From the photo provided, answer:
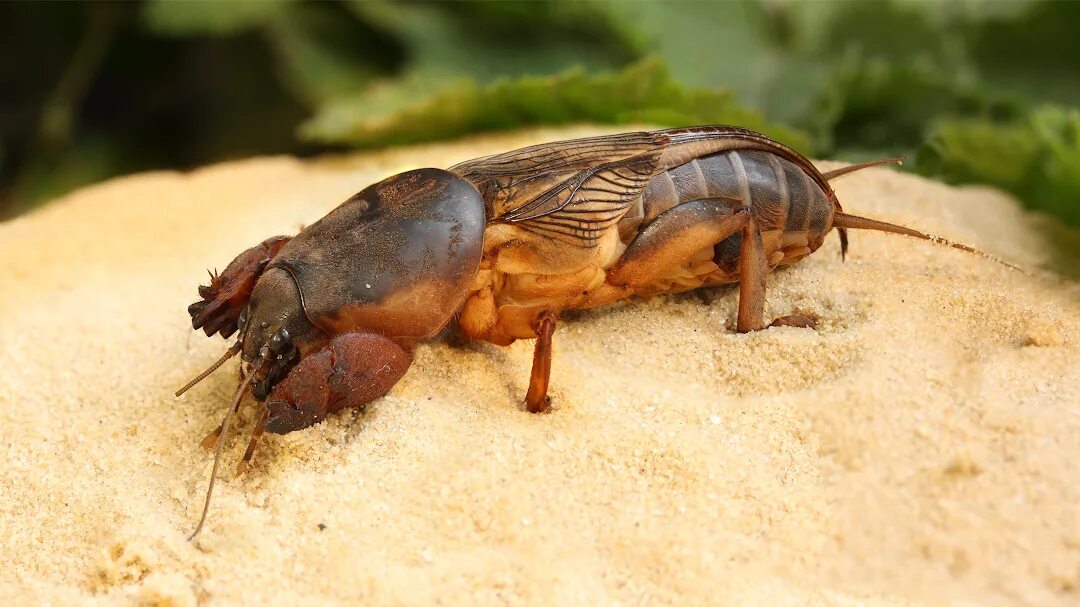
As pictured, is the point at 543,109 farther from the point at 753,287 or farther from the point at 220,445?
the point at 220,445

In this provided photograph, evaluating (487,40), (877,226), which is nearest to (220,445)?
(877,226)

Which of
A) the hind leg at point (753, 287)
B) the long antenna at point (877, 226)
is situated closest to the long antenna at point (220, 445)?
the hind leg at point (753, 287)

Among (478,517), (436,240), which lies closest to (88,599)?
(478,517)

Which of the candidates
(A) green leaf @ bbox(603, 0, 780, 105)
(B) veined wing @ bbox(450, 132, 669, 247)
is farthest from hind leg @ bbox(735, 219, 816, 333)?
(A) green leaf @ bbox(603, 0, 780, 105)

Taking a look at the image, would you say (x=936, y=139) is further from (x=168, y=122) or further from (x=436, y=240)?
(x=168, y=122)

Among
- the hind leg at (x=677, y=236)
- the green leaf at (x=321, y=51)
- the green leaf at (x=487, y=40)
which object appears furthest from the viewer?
the green leaf at (x=321, y=51)

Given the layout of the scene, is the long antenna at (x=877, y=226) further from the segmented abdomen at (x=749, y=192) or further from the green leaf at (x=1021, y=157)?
the green leaf at (x=1021, y=157)
